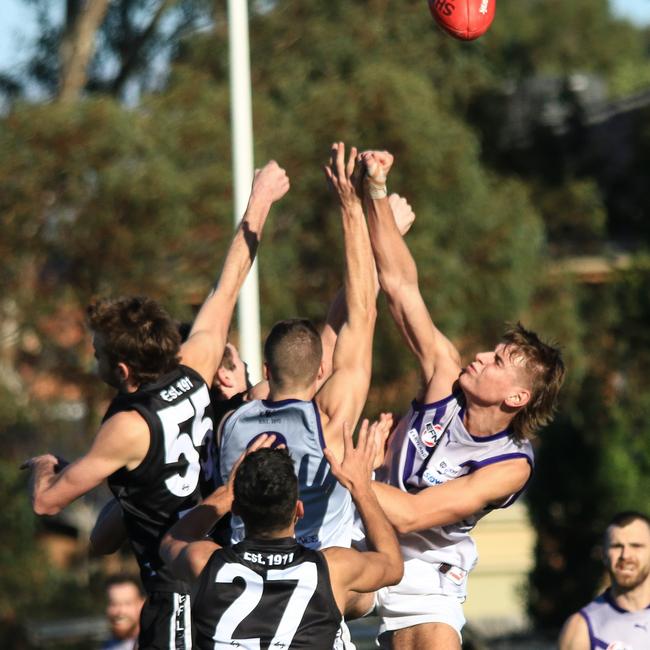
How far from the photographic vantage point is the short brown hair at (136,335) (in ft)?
19.5

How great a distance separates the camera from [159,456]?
5883 millimetres

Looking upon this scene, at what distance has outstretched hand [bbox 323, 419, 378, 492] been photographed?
17.7 ft

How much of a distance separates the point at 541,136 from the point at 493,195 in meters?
5.47

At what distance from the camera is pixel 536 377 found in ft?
20.8

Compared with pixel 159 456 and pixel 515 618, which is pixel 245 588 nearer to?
pixel 159 456

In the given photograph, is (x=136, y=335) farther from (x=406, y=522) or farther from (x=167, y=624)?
(x=406, y=522)

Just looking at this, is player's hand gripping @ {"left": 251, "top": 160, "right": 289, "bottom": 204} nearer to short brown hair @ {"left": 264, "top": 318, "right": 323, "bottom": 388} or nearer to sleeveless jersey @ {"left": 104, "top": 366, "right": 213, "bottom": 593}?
sleeveless jersey @ {"left": 104, "top": 366, "right": 213, "bottom": 593}

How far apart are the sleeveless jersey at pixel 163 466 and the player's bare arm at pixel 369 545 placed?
818 mm

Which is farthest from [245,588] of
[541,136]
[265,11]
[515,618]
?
[541,136]

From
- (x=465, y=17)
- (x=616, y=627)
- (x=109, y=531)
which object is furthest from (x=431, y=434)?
(x=465, y=17)

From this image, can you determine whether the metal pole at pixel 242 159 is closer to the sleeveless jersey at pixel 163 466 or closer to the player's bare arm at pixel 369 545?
the sleeveless jersey at pixel 163 466

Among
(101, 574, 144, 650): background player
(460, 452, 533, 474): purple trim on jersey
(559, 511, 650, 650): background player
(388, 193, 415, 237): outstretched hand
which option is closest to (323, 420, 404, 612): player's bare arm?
(460, 452, 533, 474): purple trim on jersey

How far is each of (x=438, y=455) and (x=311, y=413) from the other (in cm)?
99

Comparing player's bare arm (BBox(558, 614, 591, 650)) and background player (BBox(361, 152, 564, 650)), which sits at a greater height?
background player (BBox(361, 152, 564, 650))
